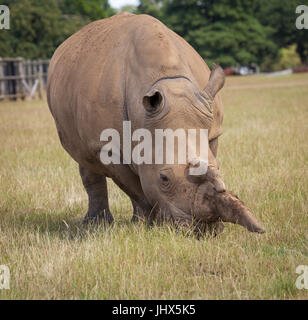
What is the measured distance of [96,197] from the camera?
18.9ft

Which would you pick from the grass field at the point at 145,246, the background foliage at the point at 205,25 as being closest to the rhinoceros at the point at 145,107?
the grass field at the point at 145,246

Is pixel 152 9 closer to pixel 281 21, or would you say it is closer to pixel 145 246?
pixel 281 21

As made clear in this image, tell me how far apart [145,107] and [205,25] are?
4682 cm

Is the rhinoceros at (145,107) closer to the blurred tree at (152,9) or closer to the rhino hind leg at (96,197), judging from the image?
the rhino hind leg at (96,197)

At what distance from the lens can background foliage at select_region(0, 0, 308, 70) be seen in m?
32.8

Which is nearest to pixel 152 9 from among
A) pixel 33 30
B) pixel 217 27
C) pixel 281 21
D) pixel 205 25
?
pixel 205 25

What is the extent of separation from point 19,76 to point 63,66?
20123mm

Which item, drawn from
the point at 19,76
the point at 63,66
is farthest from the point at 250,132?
the point at 19,76

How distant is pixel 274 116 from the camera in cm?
1359

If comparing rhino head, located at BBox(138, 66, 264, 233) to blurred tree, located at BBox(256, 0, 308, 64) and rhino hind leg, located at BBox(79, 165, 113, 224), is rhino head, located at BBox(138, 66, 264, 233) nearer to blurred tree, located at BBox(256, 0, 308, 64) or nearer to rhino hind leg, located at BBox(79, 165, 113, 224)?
rhino hind leg, located at BBox(79, 165, 113, 224)

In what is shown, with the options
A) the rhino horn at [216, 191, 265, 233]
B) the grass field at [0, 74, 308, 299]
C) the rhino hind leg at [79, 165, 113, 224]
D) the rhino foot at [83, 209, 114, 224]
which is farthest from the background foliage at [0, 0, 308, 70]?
the rhino horn at [216, 191, 265, 233]

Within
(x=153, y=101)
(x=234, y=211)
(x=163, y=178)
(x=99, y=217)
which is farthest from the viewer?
(x=99, y=217)

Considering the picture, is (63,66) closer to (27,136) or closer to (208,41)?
(27,136)

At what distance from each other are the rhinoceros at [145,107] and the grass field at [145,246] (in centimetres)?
27
